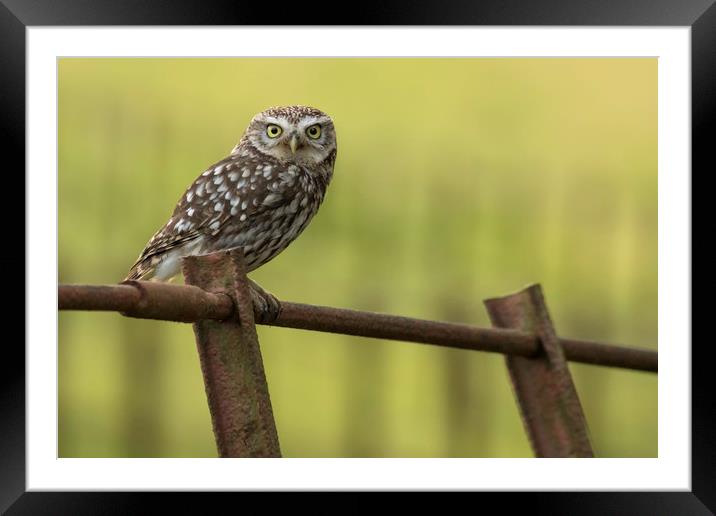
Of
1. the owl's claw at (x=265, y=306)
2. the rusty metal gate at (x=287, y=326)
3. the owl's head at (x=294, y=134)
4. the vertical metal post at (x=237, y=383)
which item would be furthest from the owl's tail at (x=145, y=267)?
the vertical metal post at (x=237, y=383)

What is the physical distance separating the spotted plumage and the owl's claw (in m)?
0.55

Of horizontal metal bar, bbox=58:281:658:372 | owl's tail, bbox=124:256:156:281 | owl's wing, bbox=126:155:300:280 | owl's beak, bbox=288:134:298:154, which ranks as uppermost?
owl's beak, bbox=288:134:298:154

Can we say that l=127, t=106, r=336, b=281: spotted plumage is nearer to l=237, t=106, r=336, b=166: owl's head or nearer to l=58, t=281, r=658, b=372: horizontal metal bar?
l=237, t=106, r=336, b=166: owl's head

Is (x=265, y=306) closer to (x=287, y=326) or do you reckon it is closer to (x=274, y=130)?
(x=287, y=326)

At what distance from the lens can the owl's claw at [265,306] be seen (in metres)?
1.67

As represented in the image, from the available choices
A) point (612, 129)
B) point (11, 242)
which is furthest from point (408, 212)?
point (11, 242)

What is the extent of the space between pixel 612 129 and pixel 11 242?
2.42 meters

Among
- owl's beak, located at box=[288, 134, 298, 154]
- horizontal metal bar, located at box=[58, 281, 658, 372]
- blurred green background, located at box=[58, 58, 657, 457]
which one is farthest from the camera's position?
blurred green background, located at box=[58, 58, 657, 457]

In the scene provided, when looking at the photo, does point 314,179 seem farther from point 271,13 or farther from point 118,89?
point 271,13

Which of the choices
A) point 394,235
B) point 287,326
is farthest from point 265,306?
point 394,235

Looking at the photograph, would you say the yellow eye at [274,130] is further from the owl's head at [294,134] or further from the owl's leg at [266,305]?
the owl's leg at [266,305]

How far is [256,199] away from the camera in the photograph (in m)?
2.55

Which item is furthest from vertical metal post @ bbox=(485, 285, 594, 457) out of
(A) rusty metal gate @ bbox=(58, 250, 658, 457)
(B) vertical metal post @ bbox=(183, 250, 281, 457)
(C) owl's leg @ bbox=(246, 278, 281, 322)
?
(B) vertical metal post @ bbox=(183, 250, 281, 457)

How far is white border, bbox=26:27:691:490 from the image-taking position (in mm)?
1633
